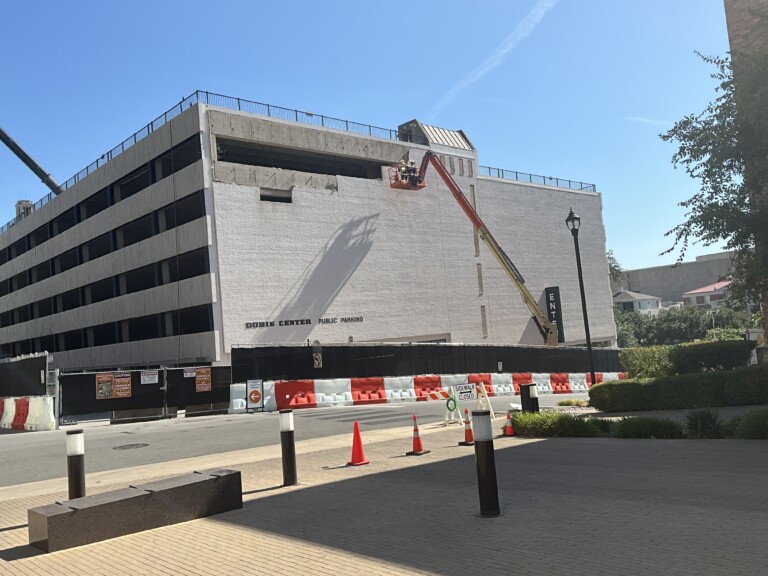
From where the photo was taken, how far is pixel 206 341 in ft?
115

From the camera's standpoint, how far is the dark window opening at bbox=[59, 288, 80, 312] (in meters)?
51.1

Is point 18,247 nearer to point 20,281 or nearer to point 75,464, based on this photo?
point 20,281

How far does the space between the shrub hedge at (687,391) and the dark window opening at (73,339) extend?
43.2m

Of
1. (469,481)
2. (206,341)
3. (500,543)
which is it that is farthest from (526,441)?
(206,341)

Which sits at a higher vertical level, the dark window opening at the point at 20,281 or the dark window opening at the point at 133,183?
the dark window opening at the point at 133,183

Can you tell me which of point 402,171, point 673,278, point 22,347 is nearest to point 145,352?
point 402,171

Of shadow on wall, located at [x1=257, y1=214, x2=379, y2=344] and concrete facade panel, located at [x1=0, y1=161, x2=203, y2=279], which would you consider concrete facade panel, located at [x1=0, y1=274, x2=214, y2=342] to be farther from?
concrete facade panel, located at [x1=0, y1=161, x2=203, y2=279]

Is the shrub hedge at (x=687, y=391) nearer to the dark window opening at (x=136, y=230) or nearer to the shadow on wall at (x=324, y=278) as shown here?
the shadow on wall at (x=324, y=278)

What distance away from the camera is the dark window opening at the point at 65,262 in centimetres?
5206

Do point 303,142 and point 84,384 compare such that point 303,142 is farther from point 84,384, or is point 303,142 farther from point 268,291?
point 84,384

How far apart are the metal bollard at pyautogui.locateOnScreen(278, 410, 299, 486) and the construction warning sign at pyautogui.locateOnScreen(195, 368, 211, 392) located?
17840 millimetres

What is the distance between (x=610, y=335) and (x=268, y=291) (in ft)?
117

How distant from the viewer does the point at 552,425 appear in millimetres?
12656

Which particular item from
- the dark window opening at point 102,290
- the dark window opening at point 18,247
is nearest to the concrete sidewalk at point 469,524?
the dark window opening at point 102,290
